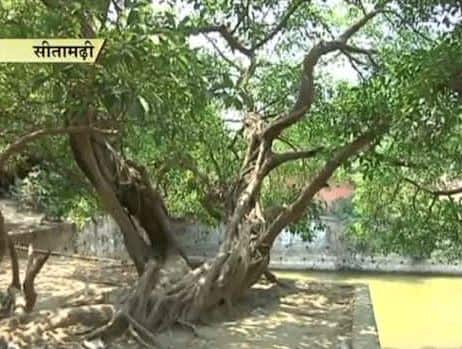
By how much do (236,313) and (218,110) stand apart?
1.77m

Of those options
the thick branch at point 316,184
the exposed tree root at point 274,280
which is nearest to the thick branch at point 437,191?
the thick branch at point 316,184

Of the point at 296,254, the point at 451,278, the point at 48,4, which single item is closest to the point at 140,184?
the point at 48,4

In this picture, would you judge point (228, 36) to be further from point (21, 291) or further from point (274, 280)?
point (21, 291)

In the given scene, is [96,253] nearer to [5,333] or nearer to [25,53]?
[5,333]

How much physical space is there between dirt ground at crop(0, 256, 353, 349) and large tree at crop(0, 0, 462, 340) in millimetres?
192

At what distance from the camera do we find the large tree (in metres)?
2.94

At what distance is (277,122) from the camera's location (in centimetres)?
694

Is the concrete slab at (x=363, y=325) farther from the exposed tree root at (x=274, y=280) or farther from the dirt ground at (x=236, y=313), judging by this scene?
the exposed tree root at (x=274, y=280)

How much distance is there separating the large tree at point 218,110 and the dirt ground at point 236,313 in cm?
19

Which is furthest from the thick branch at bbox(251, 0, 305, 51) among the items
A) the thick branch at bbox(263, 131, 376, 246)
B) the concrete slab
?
the concrete slab

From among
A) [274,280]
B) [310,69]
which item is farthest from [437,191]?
[274,280]

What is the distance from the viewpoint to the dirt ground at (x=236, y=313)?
4961 millimetres

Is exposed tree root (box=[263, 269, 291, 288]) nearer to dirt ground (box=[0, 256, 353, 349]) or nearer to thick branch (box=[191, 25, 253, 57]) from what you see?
dirt ground (box=[0, 256, 353, 349])

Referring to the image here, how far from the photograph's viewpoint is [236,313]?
6.17 meters
